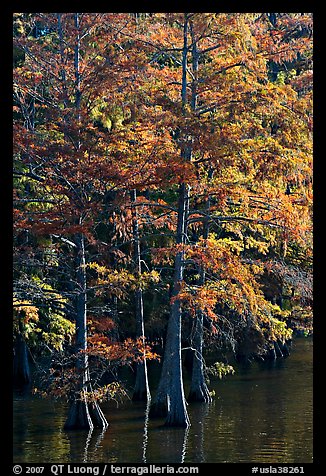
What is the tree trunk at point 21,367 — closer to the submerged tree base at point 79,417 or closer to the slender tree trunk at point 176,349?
the slender tree trunk at point 176,349

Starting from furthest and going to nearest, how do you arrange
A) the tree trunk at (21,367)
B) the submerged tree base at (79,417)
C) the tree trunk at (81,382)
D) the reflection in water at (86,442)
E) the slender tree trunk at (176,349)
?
the tree trunk at (21,367) < the slender tree trunk at (176,349) < the submerged tree base at (79,417) < the tree trunk at (81,382) < the reflection in water at (86,442)

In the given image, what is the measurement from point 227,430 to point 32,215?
24.2 ft

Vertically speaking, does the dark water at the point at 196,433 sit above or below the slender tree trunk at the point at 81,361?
below

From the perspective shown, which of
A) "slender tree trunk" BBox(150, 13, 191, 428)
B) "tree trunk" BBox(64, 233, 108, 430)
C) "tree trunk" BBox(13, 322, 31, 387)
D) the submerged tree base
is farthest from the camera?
"tree trunk" BBox(13, 322, 31, 387)

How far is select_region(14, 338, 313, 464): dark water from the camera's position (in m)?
19.7

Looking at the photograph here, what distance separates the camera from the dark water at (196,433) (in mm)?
19703

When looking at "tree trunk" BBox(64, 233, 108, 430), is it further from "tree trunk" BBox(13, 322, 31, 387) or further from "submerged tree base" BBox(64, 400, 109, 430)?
"tree trunk" BBox(13, 322, 31, 387)

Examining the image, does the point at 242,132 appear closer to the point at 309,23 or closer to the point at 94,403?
the point at 309,23

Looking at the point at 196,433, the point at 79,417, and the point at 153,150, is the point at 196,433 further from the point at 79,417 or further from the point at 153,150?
the point at 153,150

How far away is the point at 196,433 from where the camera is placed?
2266 cm

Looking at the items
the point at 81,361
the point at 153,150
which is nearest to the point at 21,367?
the point at 81,361

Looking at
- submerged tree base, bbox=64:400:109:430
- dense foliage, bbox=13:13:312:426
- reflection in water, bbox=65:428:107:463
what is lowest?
reflection in water, bbox=65:428:107:463

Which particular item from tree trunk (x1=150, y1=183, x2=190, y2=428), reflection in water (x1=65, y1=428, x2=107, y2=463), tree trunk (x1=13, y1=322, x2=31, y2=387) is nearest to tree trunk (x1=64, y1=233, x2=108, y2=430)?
reflection in water (x1=65, y1=428, x2=107, y2=463)

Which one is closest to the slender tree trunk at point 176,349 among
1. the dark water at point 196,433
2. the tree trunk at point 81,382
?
the dark water at point 196,433
